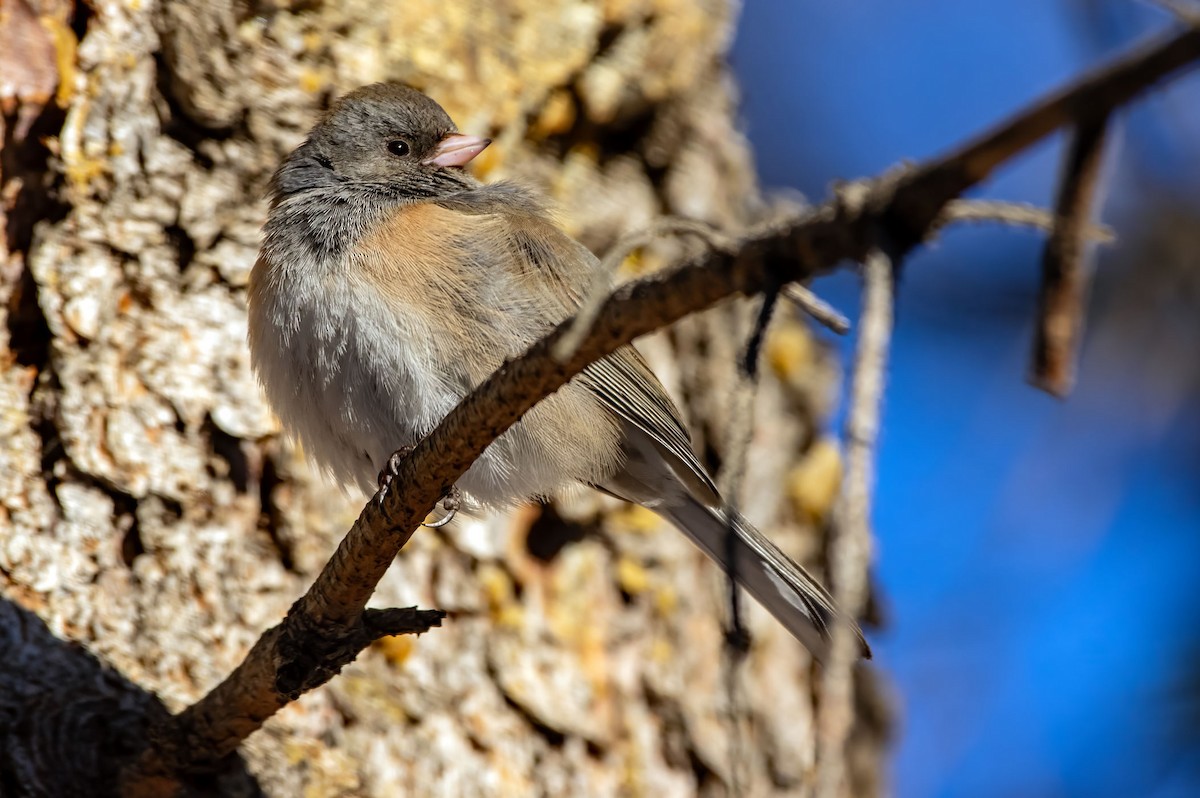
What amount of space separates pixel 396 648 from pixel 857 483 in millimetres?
2350

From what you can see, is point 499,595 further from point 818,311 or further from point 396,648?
point 818,311

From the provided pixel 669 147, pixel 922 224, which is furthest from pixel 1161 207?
pixel 922 224

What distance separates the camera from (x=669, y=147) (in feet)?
13.9

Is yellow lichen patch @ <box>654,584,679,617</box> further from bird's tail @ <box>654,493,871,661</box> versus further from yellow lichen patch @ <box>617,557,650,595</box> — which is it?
bird's tail @ <box>654,493,871,661</box>

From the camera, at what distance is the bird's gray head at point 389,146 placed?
3129 mm

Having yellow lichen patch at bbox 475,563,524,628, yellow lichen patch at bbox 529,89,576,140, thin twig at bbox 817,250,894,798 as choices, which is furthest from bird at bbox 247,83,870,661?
thin twig at bbox 817,250,894,798

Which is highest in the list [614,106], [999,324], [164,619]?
[999,324]

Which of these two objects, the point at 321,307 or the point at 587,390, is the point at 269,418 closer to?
the point at 321,307

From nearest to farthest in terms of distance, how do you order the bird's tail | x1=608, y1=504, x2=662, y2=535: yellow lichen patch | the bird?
the bird < the bird's tail < x1=608, y1=504, x2=662, y2=535: yellow lichen patch

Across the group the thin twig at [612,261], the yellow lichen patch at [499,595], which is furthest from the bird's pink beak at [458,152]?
the thin twig at [612,261]

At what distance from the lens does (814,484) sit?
14.0ft

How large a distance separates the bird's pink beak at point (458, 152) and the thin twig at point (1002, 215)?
2245mm

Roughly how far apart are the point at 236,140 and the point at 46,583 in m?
1.28

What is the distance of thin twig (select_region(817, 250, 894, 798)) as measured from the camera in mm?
979
